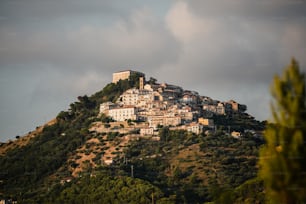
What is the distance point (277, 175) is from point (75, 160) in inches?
2812

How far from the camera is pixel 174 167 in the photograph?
87500 mm

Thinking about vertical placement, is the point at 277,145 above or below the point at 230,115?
below

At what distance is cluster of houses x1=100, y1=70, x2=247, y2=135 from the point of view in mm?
101062

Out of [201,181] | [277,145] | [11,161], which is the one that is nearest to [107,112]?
[11,161]

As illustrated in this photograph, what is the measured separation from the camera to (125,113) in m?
104

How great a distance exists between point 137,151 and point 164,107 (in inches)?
558

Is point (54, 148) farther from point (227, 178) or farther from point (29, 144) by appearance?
point (227, 178)

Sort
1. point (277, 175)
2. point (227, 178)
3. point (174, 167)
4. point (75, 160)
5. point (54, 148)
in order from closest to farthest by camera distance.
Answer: point (277, 175) → point (227, 178) → point (174, 167) → point (75, 160) → point (54, 148)

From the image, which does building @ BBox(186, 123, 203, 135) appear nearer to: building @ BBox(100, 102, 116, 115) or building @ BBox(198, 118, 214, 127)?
building @ BBox(198, 118, 214, 127)

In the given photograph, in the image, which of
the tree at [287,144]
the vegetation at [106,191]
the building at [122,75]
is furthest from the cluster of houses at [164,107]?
the tree at [287,144]

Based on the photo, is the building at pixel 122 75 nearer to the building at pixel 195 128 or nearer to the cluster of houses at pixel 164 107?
the cluster of houses at pixel 164 107

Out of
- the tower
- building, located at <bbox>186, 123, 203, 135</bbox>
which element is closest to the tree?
building, located at <bbox>186, 123, 203, 135</bbox>

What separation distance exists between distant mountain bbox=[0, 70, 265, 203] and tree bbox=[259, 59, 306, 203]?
4450 cm

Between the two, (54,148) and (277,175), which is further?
(54,148)
